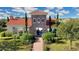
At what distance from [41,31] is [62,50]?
285 millimetres

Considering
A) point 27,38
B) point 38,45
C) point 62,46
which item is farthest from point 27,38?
point 62,46

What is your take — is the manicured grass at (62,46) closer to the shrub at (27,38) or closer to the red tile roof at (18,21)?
the shrub at (27,38)

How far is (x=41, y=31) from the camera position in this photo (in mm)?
2443

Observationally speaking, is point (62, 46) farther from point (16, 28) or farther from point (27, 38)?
point (16, 28)

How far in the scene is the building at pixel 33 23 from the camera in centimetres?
244

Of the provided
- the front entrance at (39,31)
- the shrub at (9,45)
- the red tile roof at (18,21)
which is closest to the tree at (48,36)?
the front entrance at (39,31)

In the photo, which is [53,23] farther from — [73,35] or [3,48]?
[3,48]

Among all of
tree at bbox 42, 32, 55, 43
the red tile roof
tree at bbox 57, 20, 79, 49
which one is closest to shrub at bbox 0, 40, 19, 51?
the red tile roof

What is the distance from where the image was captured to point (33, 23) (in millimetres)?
2443

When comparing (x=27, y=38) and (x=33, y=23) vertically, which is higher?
(x=33, y=23)

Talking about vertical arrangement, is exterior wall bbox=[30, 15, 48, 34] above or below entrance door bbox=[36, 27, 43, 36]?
above

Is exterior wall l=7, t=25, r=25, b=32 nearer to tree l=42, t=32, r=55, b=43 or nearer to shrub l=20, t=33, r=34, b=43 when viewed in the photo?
shrub l=20, t=33, r=34, b=43

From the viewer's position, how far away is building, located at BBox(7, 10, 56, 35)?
2439mm
